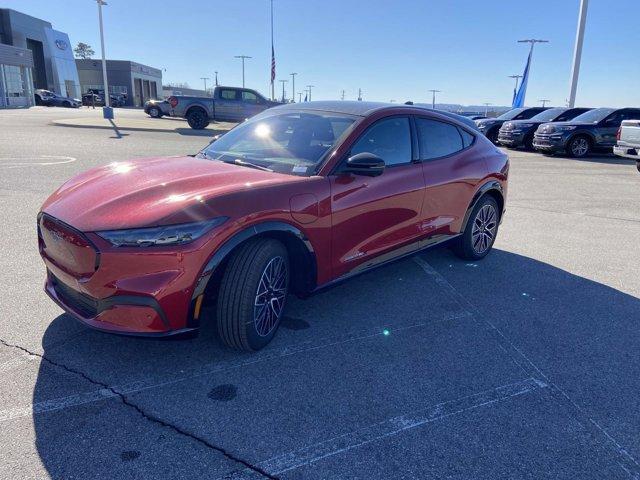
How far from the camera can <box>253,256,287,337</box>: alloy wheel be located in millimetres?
3105

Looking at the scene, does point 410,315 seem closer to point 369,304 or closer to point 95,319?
point 369,304

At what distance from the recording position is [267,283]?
10.3 feet

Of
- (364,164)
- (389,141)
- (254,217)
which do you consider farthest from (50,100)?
(254,217)

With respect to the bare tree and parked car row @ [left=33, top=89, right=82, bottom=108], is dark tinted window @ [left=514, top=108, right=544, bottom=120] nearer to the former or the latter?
parked car row @ [left=33, top=89, right=82, bottom=108]

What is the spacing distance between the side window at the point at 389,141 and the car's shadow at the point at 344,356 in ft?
4.09

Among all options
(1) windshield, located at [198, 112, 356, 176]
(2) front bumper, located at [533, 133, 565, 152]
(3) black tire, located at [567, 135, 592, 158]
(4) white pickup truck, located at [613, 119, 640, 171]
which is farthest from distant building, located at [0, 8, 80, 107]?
(1) windshield, located at [198, 112, 356, 176]

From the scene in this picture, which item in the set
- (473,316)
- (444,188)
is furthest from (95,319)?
(444,188)

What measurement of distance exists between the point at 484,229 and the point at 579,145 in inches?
541

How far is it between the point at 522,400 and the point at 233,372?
178 centimetres

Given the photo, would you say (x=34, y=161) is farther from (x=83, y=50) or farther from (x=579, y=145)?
(x=83, y=50)

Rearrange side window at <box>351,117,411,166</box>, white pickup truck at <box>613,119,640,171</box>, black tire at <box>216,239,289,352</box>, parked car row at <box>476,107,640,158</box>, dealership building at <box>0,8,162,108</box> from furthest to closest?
dealership building at <box>0,8,162,108</box> → parked car row at <box>476,107,640,158</box> → white pickup truck at <box>613,119,640,171</box> → side window at <box>351,117,411,166</box> → black tire at <box>216,239,289,352</box>

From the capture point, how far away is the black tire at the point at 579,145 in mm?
16422

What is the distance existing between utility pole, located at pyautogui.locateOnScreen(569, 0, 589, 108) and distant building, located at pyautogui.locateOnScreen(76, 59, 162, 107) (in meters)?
65.2

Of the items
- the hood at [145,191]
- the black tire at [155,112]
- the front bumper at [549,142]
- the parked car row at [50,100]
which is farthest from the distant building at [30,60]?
the hood at [145,191]
